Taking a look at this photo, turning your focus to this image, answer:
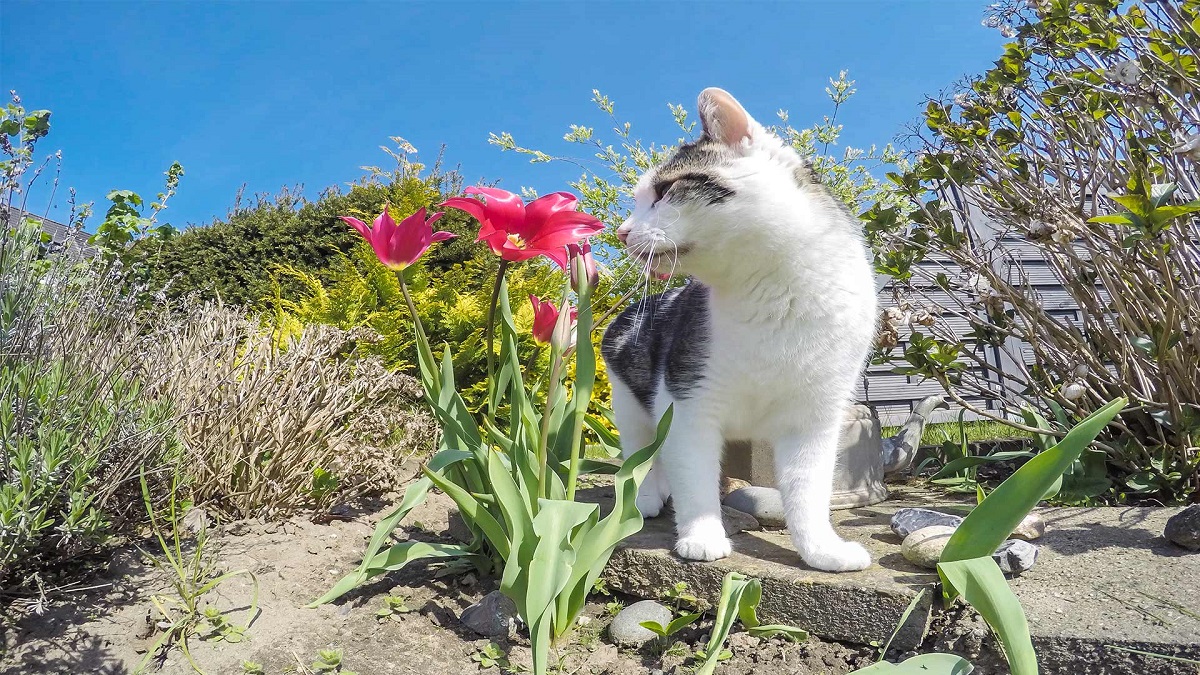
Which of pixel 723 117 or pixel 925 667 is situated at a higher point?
pixel 723 117

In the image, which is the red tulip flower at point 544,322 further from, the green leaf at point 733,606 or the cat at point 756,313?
the green leaf at point 733,606

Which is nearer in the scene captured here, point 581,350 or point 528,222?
point 528,222

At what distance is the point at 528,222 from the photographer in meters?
1.76

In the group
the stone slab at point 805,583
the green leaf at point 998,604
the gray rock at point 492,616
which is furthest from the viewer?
the gray rock at point 492,616

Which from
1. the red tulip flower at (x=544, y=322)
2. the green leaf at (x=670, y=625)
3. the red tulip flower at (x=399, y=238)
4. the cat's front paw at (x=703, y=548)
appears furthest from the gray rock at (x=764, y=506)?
the red tulip flower at (x=399, y=238)

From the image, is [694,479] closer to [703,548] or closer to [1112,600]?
[703,548]

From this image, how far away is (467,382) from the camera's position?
4660mm

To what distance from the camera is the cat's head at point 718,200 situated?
77.4 inches

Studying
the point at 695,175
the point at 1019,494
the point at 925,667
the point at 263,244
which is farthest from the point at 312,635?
the point at 263,244

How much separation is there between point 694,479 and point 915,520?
76 cm

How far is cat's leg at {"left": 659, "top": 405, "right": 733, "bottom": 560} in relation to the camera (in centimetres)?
207

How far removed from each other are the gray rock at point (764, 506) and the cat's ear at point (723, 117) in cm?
128

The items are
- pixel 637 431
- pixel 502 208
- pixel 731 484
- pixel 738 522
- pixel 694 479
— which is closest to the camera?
pixel 502 208

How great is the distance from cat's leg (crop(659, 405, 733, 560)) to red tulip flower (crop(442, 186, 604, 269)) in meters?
0.68
